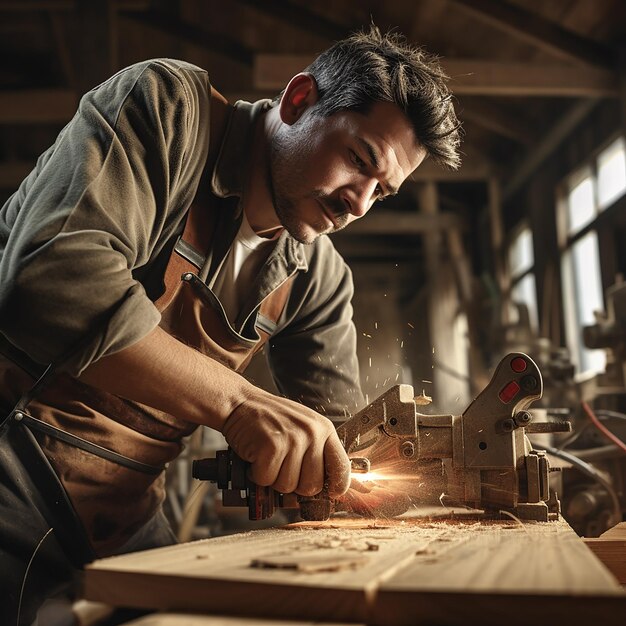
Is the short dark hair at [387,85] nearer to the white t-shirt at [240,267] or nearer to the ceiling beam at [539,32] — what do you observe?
the white t-shirt at [240,267]

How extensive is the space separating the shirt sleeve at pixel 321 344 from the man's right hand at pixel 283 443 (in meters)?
0.72

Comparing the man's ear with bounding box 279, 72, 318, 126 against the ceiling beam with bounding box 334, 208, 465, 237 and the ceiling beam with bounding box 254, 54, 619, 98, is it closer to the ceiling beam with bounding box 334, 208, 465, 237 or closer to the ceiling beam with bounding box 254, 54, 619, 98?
the ceiling beam with bounding box 254, 54, 619, 98

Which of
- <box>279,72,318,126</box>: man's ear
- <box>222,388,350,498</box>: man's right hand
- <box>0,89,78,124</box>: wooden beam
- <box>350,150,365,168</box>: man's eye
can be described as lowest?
<box>222,388,350,498</box>: man's right hand

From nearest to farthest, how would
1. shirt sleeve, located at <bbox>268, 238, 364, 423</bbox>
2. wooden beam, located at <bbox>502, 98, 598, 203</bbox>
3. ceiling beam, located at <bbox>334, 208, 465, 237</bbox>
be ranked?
shirt sleeve, located at <bbox>268, 238, 364, 423</bbox>
wooden beam, located at <bbox>502, 98, 598, 203</bbox>
ceiling beam, located at <bbox>334, 208, 465, 237</bbox>

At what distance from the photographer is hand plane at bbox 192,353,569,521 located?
5.11 feet

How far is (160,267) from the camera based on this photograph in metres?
1.74

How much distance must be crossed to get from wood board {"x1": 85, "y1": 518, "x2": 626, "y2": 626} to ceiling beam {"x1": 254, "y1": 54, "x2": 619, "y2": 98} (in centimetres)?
340

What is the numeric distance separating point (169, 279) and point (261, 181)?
1.21 ft

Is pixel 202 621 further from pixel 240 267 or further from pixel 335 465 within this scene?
pixel 240 267

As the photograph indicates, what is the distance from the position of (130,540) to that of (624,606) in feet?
4.88

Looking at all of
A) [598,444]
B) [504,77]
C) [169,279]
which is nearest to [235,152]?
[169,279]

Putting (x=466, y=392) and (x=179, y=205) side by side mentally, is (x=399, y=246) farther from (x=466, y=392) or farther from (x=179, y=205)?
(x=179, y=205)

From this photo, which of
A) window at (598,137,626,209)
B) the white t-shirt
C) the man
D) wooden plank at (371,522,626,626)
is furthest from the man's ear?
window at (598,137,626,209)

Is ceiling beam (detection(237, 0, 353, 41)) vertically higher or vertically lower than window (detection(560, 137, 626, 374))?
higher
